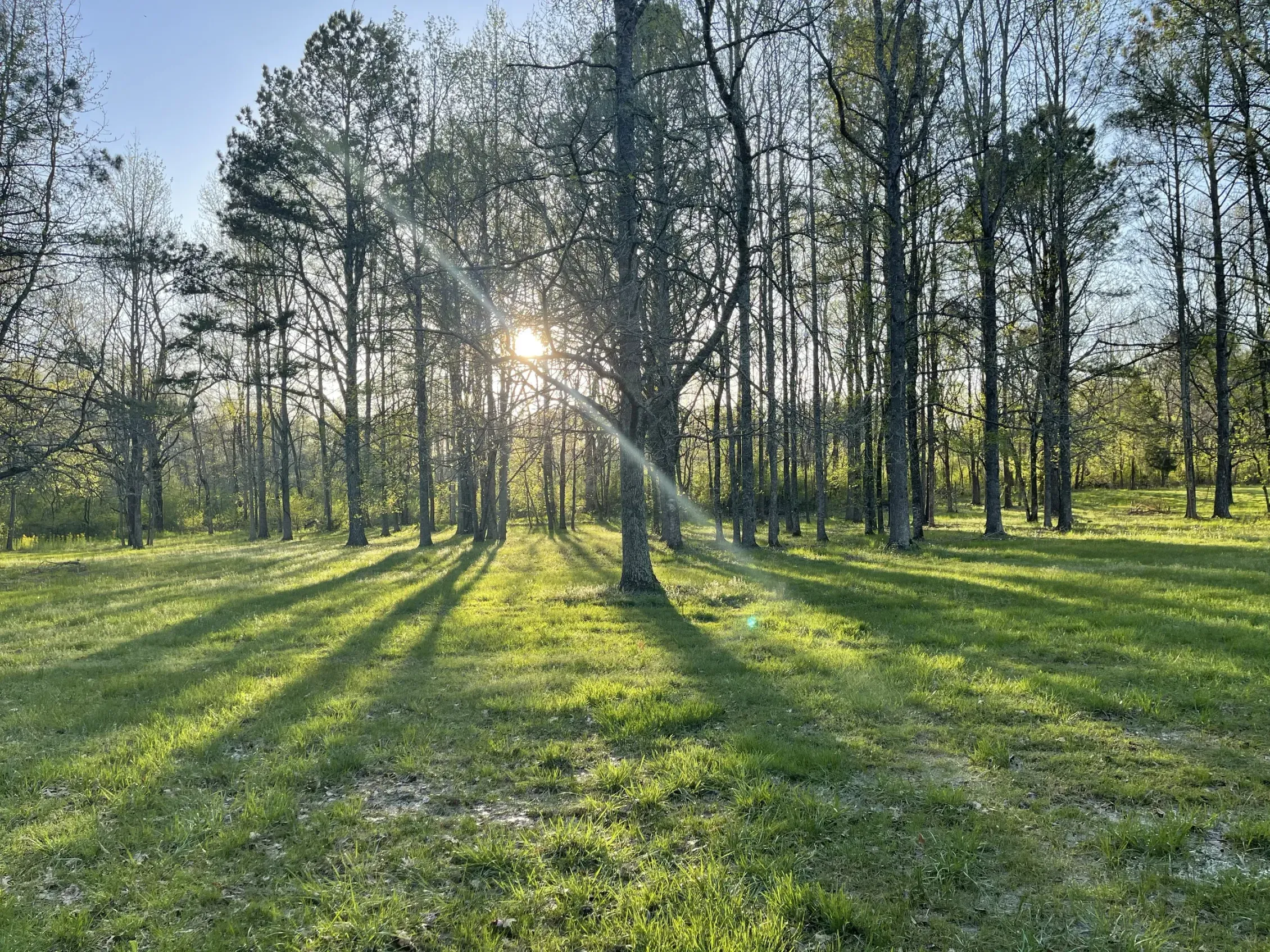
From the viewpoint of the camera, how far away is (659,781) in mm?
4020

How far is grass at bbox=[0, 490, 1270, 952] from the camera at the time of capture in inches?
109

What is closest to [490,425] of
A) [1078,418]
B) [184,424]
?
[1078,418]

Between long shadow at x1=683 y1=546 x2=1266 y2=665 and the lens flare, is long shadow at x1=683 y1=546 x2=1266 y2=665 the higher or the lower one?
the lower one

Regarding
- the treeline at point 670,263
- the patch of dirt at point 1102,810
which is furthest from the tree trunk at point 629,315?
the patch of dirt at point 1102,810

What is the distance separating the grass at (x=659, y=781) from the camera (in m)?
2.78

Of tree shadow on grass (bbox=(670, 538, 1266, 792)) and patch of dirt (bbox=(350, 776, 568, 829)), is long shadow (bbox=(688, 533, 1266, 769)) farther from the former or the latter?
patch of dirt (bbox=(350, 776, 568, 829))

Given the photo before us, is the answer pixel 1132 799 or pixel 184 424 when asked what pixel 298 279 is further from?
pixel 1132 799

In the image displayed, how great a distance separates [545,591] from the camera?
11.8m

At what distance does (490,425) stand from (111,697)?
17.2 ft

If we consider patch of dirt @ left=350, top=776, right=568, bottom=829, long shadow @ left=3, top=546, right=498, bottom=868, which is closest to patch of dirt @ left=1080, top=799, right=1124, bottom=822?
patch of dirt @ left=350, top=776, right=568, bottom=829

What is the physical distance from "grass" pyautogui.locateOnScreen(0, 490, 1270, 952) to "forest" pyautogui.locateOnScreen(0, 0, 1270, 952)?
1.3 inches

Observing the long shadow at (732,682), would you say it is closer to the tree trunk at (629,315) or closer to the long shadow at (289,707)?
the tree trunk at (629,315)

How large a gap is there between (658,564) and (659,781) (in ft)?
38.7

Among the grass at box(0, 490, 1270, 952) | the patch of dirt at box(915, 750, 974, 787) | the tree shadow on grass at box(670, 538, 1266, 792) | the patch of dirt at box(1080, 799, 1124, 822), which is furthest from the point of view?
the tree shadow on grass at box(670, 538, 1266, 792)
